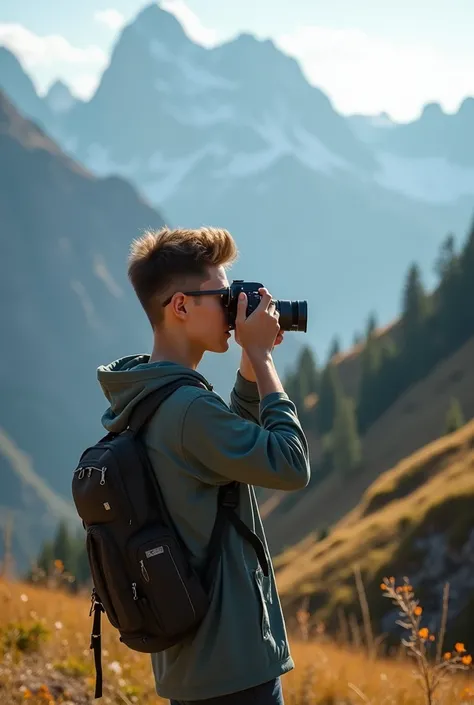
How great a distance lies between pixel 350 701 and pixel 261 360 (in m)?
2.84

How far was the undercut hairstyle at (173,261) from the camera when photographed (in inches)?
119

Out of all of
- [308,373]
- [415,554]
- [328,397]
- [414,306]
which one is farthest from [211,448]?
[308,373]

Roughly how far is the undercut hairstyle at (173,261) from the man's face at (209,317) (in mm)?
34

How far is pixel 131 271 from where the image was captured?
3.06 m

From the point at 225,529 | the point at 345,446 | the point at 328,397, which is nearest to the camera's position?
the point at 225,529

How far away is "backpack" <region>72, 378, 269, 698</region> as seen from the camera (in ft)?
8.82

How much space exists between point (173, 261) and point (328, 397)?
3343 inches

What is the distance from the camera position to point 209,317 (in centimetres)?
304

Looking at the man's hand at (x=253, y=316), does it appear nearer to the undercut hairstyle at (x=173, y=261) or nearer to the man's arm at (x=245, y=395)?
the undercut hairstyle at (x=173, y=261)

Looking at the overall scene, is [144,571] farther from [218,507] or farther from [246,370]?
[246,370]

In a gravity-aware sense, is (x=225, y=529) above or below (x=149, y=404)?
below

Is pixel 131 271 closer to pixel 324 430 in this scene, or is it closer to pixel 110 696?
pixel 110 696

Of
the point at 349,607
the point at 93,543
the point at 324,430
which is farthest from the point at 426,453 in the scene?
the point at 324,430

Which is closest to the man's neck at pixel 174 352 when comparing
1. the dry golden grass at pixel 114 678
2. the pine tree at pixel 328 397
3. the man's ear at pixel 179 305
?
the man's ear at pixel 179 305
